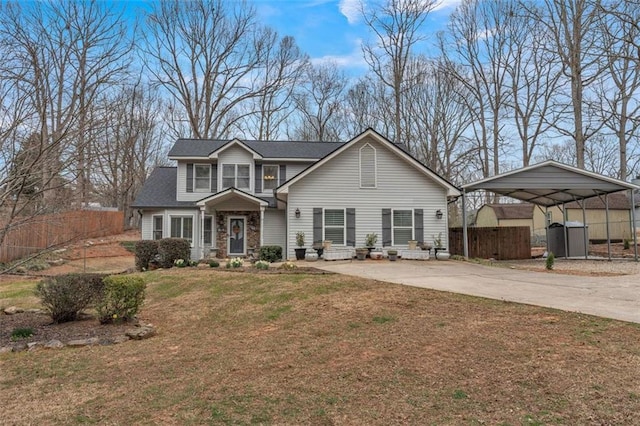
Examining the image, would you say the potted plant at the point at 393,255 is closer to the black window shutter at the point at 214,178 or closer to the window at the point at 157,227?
the black window shutter at the point at 214,178

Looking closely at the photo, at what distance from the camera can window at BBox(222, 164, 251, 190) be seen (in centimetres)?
1947

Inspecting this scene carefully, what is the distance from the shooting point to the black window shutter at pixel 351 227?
16656 millimetres

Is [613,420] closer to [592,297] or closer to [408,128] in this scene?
[592,297]

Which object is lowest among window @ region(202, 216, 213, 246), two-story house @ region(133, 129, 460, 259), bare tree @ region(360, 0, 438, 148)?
window @ region(202, 216, 213, 246)

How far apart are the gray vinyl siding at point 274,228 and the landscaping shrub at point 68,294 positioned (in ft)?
38.2

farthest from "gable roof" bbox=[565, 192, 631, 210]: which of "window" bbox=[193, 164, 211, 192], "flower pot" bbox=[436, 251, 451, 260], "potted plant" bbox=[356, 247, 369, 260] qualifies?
→ "window" bbox=[193, 164, 211, 192]

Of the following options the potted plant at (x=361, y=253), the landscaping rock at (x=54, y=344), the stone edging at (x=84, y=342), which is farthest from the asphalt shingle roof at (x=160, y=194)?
the landscaping rock at (x=54, y=344)

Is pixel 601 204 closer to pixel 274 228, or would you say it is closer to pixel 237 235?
pixel 274 228

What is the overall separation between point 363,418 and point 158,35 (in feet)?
104

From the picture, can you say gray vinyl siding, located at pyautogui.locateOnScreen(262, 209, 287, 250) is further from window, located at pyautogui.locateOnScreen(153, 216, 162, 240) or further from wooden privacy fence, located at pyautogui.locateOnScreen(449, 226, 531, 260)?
wooden privacy fence, located at pyautogui.locateOnScreen(449, 226, 531, 260)

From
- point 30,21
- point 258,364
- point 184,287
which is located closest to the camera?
point 258,364

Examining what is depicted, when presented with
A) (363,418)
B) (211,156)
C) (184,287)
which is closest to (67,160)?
(363,418)

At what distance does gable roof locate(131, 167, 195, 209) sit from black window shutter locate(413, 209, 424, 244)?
989 centimetres

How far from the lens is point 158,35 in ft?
95.7
